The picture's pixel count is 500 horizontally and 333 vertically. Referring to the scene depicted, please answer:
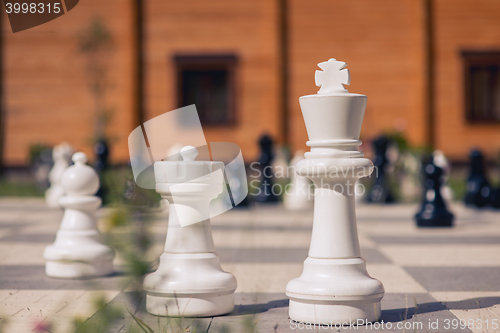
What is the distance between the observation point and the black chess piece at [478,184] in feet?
33.0

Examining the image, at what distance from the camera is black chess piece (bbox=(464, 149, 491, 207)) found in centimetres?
1005

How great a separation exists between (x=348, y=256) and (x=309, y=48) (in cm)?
1402

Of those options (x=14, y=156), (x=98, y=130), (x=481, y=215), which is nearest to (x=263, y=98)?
(x=98, y=130)

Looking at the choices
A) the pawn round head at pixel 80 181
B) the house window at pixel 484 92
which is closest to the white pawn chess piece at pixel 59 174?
the pawn round head at pixel 80 181

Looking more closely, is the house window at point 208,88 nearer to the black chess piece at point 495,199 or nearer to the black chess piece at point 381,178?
the black chess piece at point 381,178

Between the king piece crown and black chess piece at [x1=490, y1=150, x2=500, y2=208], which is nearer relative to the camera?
the king piece crown

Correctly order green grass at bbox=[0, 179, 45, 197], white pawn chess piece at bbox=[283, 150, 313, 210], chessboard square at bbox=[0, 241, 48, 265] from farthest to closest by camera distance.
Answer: green grass at bbox=[0, 179, 45, 197] → white pawn chess piece at bbox=[283, 150, 313, 210] → chessboard square at bbox=[0, 241, 48, 265]

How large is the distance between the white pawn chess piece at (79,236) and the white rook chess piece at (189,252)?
4.16 ft

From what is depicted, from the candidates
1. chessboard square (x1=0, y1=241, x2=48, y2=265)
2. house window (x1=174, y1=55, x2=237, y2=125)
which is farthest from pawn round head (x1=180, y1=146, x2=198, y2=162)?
house window (x1=174, y1=55, x2=237, y2=125)

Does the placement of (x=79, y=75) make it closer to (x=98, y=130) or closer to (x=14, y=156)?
(x=98, y=130)

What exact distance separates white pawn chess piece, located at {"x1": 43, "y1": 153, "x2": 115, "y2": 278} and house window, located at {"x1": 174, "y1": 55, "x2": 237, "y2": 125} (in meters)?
12.2

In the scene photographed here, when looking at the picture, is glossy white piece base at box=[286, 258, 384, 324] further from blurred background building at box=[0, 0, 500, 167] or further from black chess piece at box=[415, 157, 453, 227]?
blurred background building at box=[0, 0, 500, 167]

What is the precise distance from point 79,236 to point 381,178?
7.85m

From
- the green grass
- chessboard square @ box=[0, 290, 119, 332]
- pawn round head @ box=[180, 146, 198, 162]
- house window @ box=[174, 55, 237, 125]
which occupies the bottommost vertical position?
the green grass
